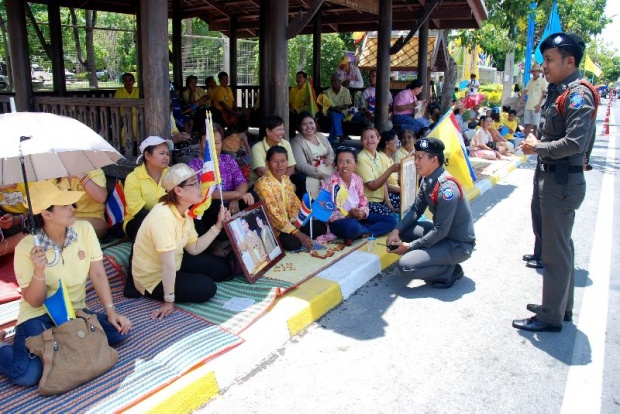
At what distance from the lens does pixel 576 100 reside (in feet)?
12.1

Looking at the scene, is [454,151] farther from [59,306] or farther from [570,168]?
[59,306]

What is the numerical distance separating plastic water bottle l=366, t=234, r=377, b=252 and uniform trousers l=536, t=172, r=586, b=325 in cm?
204

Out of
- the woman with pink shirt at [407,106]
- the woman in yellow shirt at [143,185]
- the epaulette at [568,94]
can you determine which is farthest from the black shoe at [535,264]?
the woman with pink shirt at [407,106]

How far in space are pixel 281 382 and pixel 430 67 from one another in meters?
12.5

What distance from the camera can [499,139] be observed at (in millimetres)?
12961

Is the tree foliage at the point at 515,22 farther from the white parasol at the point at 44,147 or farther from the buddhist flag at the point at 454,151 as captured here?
the white parasol at the point at 44,147

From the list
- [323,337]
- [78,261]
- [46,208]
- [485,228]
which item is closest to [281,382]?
[323,337]

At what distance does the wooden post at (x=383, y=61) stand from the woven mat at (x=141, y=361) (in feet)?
20.9

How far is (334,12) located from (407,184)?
8247 mm

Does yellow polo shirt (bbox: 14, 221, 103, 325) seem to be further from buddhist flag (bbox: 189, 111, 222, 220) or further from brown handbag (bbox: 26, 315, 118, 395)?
buddhist flag (bbox: 189, 111, 222, 220)

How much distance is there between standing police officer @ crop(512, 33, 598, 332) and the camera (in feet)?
12.3

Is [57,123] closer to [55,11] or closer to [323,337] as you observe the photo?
[323,337]

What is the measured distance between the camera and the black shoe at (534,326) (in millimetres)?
3975

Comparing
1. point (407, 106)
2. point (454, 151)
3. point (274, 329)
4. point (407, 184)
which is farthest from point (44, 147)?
point (407, 106)
